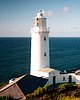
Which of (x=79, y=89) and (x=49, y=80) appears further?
(x=49, y=80)

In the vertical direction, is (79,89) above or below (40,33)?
below

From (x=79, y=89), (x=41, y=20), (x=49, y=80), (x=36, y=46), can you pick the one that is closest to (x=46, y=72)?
(x=49, y=80)

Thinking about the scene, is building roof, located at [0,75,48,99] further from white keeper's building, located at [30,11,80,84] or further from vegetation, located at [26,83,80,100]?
white keeper's building, located at [30,11,80,84]

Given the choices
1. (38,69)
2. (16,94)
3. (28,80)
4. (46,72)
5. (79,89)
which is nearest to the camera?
(79,89)

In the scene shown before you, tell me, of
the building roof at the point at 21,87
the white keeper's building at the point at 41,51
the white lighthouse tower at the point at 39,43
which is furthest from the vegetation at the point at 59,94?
the white lighthouse tower at the point at 39,43

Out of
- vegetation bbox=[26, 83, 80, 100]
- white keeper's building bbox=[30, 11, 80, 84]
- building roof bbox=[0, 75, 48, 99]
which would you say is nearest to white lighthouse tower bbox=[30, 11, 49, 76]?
white keeper's building bbox=[30, 11, 80, 84]

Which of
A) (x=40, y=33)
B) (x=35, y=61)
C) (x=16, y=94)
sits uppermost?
(x=40, y=33)

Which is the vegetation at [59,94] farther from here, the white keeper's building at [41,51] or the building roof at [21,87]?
the white keeper's building at [41,51]

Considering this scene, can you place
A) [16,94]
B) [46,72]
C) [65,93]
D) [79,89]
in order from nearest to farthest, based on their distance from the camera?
[65,93] → [79,89] → [16,94] → [46,72]

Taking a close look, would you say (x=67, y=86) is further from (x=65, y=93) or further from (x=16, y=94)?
(x=16, y=94)
